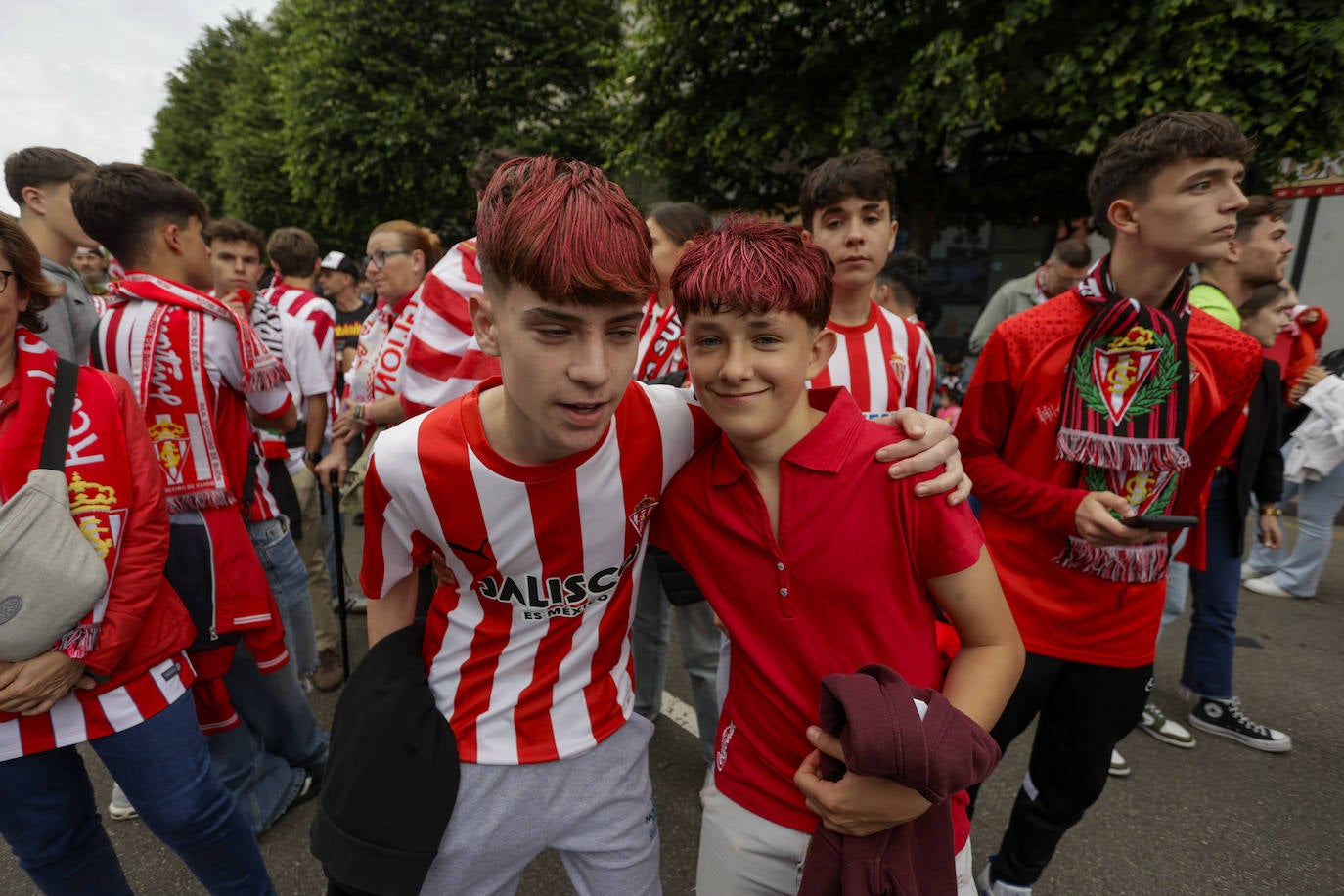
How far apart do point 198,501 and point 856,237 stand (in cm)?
233

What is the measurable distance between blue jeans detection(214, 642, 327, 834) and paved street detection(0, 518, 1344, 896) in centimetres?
13

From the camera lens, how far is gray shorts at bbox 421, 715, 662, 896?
1.38m

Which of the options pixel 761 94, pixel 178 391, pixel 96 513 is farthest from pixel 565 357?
pixel 761 94

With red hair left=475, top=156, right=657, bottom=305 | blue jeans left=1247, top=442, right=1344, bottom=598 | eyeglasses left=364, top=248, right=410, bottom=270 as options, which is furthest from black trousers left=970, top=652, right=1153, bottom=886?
blue jeans left=1247, top=442, right=1344, bottom=598

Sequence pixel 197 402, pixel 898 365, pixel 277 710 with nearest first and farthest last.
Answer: pixel 197 402, pixel 898 365, pixel 277 710

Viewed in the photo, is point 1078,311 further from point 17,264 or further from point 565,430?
point 17,264

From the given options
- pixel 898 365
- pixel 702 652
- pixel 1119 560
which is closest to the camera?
pixel 1119 560

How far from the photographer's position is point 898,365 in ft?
7.77

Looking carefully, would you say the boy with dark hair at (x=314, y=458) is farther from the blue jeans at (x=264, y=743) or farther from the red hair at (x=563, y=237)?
the red hair at (x=563, y=237)

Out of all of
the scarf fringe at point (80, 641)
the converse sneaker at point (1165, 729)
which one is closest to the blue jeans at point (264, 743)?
the scarf fringe at point (80, 641)

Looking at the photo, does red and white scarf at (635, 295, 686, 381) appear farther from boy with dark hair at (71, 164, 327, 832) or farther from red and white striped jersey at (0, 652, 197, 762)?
red and white striped jersey at (0, 652, 197, 762)

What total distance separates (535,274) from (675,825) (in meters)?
2.34

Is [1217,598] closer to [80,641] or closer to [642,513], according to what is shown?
[642,513]

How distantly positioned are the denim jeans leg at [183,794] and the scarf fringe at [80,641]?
0.25 m
